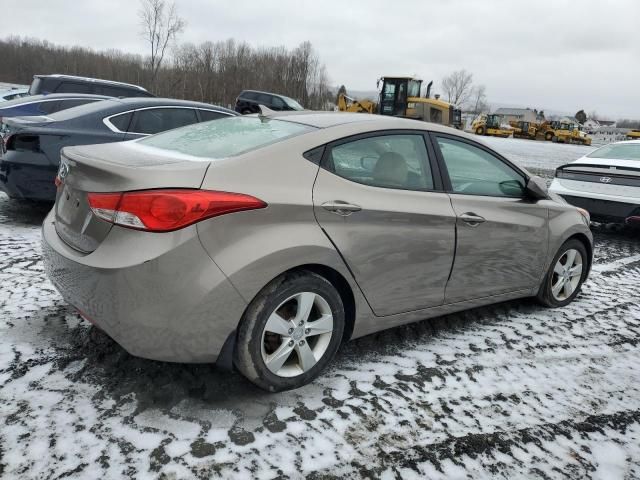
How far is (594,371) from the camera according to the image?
11.0 ft

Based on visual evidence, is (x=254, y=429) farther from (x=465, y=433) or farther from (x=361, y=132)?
(x=361, y=132)

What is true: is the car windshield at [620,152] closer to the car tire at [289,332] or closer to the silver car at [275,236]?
the silver car at [275,236]

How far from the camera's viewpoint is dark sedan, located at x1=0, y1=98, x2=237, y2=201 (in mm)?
5207

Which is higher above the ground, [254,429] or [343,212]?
[343,212]

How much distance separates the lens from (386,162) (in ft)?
10.2

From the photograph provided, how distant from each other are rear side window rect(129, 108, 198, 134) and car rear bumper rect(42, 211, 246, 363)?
159 inches

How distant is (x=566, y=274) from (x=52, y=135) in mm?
5195

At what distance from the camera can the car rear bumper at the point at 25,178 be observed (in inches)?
204

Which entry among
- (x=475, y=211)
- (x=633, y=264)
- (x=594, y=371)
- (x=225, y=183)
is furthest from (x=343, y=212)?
(x=633, y=264)

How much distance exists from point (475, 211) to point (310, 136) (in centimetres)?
131

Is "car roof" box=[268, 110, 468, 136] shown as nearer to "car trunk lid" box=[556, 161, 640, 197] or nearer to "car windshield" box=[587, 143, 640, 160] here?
"car trunk lid" box=[556, 161, 640, 197]

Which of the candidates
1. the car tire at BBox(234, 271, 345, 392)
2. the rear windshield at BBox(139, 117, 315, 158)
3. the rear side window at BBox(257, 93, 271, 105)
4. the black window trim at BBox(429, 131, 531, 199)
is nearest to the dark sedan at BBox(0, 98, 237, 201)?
the rear windshield at BBox(139, 117, 315, 158)

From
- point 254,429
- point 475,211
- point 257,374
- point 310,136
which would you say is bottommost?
point 254,429

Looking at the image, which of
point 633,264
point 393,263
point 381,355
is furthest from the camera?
point 633,264
